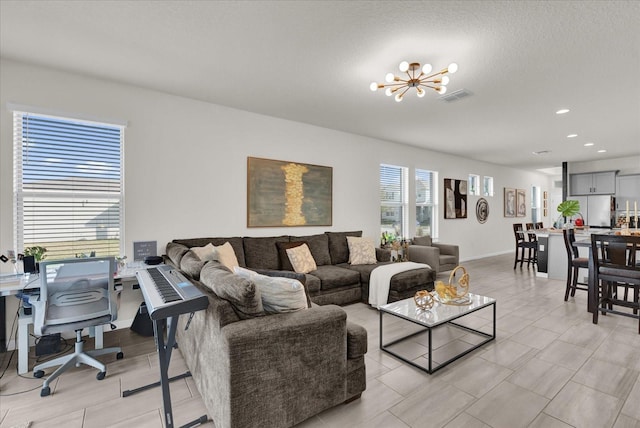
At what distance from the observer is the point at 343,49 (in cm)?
269

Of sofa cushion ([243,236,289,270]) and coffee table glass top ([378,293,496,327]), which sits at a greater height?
sofa cushion ([243,236,289,270])

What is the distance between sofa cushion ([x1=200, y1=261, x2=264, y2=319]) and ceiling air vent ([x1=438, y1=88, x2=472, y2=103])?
3.32 m

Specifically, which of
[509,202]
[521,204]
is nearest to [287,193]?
[509,202]

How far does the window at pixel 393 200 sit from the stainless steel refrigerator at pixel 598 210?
18.7 ft

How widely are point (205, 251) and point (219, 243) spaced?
1.38 ft

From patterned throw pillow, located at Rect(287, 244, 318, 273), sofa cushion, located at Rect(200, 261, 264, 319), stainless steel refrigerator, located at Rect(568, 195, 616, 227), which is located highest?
stainless steel refrigerator, located at Rect(568, 195, 616, 227)

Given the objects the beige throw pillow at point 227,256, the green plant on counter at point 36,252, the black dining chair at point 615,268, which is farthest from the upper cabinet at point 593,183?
the green plant on counter at point 36,252

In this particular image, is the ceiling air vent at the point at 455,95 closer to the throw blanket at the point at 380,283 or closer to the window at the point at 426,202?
the throw blanket at the point at 380,283

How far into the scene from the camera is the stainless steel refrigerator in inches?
309

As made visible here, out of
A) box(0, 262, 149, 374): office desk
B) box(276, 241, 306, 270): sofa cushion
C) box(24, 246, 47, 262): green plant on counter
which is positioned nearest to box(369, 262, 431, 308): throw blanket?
box(276, 241, 306, 270): sofa cushion

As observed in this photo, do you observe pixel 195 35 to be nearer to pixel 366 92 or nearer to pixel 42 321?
pixel 366 92

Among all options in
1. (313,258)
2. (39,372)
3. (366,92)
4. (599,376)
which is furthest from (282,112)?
(599,376)

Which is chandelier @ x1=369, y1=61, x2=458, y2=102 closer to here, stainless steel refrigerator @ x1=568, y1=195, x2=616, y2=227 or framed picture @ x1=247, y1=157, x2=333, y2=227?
framed picture @ x1=247, y1=157, x2=333, y2=227

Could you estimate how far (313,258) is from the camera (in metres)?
4.49
